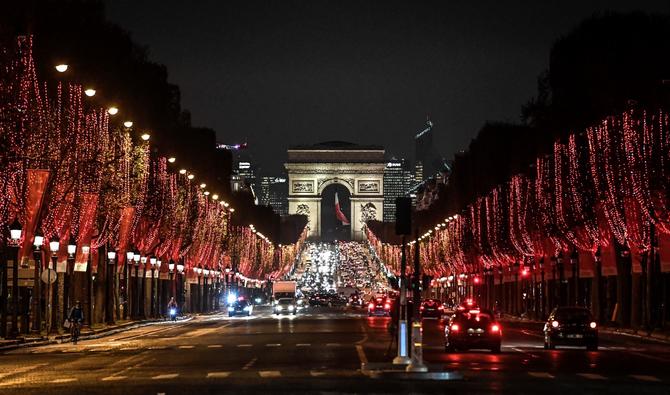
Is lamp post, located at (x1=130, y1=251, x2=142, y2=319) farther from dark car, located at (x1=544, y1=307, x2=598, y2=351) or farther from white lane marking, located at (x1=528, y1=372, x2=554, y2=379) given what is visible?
white lane marking, located at (x1=528, y1=372, x2=554, y2=379)

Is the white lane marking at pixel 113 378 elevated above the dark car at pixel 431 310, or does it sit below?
below

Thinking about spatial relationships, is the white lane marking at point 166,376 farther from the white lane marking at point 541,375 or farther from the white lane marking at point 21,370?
the white lane marking at point 541,375

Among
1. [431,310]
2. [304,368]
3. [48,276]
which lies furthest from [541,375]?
[431,310]

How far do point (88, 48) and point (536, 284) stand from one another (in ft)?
139

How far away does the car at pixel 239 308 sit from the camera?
109188mm

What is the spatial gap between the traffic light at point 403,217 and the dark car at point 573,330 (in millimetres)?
15163

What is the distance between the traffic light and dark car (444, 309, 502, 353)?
1185cm

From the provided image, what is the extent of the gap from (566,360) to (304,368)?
8765 mm

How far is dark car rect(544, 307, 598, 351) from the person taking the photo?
1887 inches

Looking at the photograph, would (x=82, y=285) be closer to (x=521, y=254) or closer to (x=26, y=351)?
(x=26, y=351)

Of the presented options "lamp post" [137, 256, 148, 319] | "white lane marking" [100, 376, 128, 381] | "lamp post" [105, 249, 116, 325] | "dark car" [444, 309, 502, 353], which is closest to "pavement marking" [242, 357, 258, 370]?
"white lane marking" [100, 376, 128, 381]

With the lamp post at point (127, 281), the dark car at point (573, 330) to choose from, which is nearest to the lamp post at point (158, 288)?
the lamp post at point (127, 281)

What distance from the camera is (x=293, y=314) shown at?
112m

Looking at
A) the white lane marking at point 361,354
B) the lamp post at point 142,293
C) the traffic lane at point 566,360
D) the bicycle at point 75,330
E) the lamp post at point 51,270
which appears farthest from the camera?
the lamp post at point 142,293
